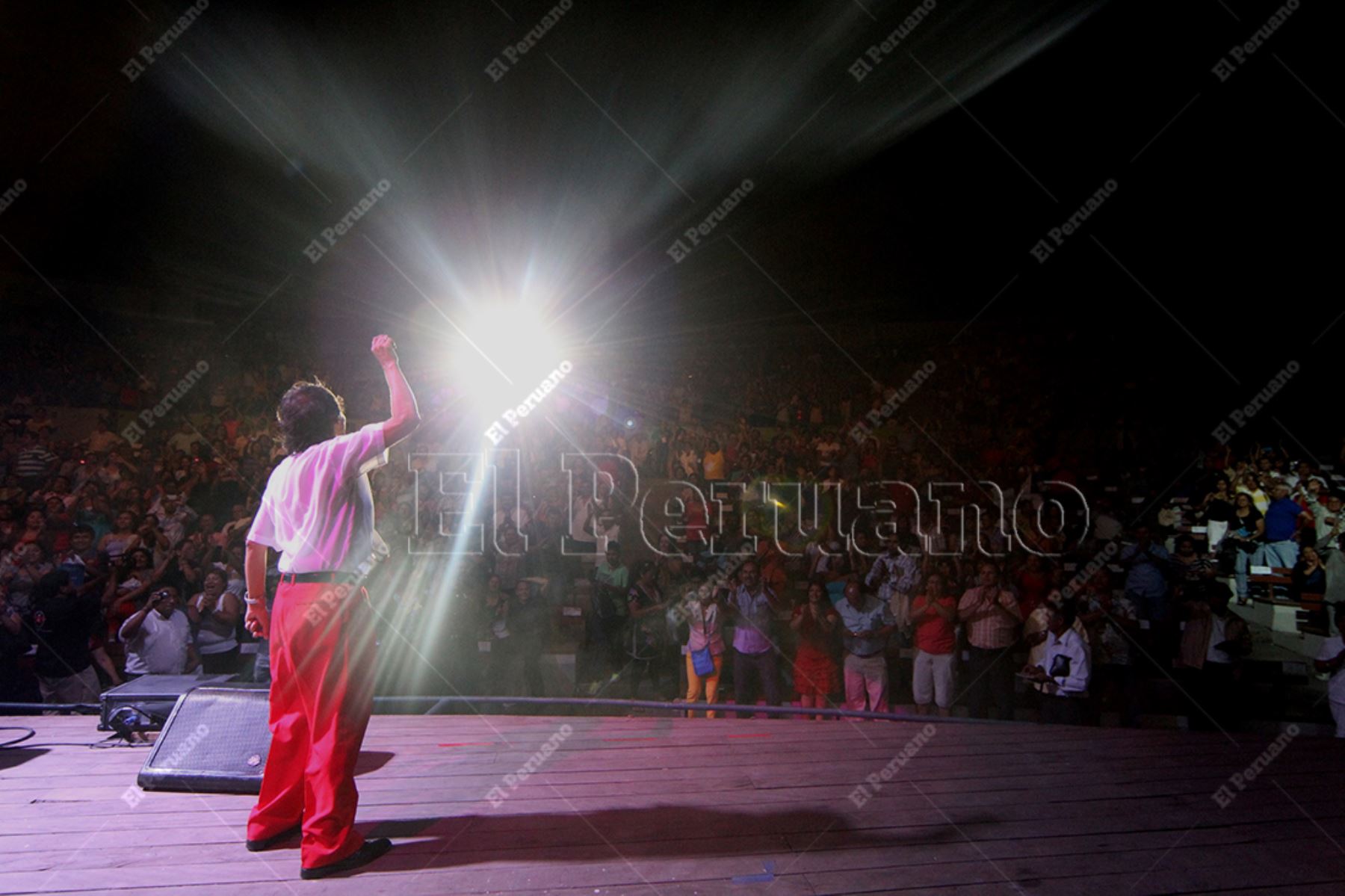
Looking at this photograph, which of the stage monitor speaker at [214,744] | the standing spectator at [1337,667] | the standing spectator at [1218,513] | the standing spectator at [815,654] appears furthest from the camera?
the standing spectator at [1218,513]

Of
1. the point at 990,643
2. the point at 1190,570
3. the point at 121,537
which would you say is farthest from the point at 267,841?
the point at 1190,570

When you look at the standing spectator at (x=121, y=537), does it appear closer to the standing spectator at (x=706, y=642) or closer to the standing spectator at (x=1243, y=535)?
the standing spectator at (x=706, y=642)

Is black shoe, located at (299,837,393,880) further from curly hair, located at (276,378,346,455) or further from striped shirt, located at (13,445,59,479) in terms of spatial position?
striped shirt, located at (13,445,59,479)

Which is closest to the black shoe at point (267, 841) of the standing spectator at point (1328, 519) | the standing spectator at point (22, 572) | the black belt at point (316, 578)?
the black belt at point (316, 578)

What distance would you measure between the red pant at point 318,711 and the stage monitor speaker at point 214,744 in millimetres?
526

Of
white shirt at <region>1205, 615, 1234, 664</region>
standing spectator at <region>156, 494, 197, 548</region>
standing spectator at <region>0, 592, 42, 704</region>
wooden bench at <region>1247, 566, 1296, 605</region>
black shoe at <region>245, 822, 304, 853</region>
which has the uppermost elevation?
wooden bench at <region>1247, 566, 1296, 605</region>

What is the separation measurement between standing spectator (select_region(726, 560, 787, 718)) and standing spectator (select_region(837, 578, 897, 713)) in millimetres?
548

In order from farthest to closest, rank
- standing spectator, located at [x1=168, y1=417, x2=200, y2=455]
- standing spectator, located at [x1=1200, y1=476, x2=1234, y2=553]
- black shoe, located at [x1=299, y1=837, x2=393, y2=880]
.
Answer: standing spectator, located at [x1=168, y1=417, x2=200, y2=455] → standing spectator, located at [x1=1200, y1=476, x2=1234, y2=553] → black shoe, located at [x1=299, y1=837, x2=393, y2=880]

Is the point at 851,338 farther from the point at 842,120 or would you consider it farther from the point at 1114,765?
the point at 1114,765

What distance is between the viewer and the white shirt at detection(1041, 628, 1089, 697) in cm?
511

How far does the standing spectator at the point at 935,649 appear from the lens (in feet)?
18.8

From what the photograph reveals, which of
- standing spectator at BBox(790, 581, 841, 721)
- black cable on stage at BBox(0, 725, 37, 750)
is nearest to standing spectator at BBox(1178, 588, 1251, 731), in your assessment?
standing spectator at BBox(790, 581, 841, 721)

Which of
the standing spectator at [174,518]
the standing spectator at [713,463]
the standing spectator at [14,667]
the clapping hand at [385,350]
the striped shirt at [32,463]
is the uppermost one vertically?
the standing spectator at [713,463]

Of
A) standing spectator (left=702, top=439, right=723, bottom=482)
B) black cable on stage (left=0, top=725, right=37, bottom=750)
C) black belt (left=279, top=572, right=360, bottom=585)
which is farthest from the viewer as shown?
standing spectator (left=702, top=439, right=723, bottom=482)
